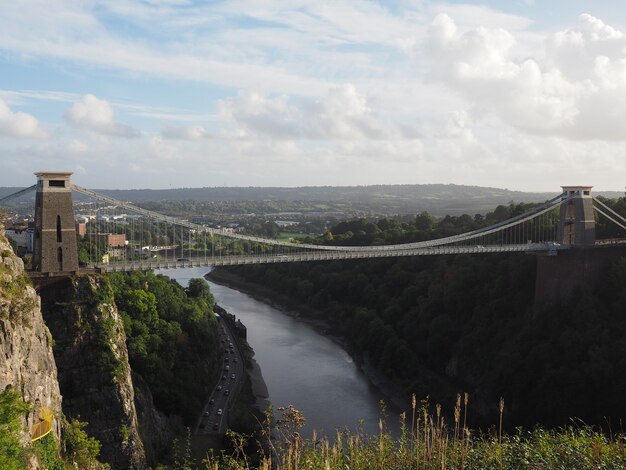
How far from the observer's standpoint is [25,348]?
1066cm

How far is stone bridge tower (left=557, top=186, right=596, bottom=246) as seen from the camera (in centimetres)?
2148

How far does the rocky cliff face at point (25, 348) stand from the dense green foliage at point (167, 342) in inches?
209

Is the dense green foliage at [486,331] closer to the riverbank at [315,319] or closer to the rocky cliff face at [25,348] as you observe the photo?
the riverbank at [315,319]

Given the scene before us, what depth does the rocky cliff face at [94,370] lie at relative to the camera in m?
13.4

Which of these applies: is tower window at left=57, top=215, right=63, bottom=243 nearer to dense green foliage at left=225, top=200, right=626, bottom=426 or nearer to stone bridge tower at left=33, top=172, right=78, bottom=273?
stone bridge tower at left=33, top=172, right=78, bottom=273

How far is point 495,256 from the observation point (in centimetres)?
2414

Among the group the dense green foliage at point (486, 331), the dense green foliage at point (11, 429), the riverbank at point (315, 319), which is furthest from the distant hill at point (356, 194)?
the dense green foliage at point (11, 429)

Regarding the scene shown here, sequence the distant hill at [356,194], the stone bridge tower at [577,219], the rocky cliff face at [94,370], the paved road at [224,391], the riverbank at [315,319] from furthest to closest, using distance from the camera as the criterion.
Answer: the distant hill at [356,194], the stone bridge tower at [577,219], the riverbank at [315,319], the paved road at [224,391], the rocky cliff face at [94,370]

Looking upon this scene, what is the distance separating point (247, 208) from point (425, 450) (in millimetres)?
110700

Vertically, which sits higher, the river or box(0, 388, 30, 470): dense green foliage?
box(0, 388, 30, 470): dense green foliage

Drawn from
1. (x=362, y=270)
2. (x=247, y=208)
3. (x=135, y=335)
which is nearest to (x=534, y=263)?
(x=362, y=270)

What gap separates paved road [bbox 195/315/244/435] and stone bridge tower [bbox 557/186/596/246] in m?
12.1

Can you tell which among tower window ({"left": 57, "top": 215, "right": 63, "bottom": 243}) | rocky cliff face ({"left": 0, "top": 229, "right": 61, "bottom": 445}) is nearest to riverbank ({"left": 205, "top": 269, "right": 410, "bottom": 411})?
tower window ({"left": 57, "top": 215, "right": 63, "bottom": 243})

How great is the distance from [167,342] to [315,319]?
13600 mm
